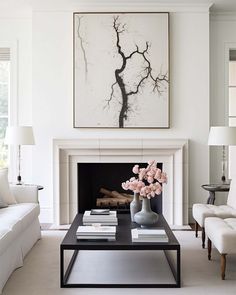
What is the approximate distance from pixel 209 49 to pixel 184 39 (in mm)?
392

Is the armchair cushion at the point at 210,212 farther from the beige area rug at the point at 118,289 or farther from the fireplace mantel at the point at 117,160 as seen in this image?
the fireplace mantel at the point at 117,160

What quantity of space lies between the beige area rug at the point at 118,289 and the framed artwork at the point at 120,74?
184 cm

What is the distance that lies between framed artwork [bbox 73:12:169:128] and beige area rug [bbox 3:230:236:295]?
1.84m

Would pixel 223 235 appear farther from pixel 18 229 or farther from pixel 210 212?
pixel 18 229

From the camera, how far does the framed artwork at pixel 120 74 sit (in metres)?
Result: 5.65

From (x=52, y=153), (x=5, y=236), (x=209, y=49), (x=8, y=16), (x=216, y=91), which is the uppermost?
(x=8, y=16)

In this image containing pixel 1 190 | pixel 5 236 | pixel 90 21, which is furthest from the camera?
pixel 90 21

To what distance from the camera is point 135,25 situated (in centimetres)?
565

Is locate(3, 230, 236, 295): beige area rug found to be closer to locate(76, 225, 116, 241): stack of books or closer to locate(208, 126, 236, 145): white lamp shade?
locate(76, 225, 116, 241): stack of books

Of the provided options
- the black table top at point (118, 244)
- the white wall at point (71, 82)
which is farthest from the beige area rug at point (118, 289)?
the white wall at point (71, 82)

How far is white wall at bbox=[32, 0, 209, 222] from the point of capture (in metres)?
5.69

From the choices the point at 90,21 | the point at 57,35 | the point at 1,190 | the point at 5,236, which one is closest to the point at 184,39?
the point at 90,21

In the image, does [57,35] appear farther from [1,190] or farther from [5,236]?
[5,236]

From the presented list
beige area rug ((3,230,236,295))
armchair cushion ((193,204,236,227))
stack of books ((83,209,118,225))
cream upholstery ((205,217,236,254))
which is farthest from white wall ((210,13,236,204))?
stack of books ((83,209,118,225))
